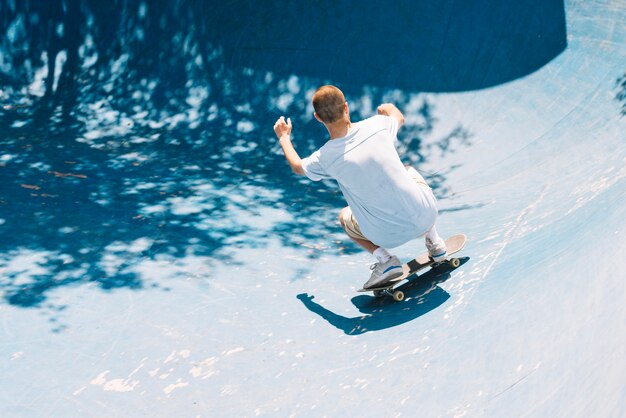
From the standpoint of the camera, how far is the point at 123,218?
6.18 metres

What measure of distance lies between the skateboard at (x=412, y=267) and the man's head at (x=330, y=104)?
1.18 m

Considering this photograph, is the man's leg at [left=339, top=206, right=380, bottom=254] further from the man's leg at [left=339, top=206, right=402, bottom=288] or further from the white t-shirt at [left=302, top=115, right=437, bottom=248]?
the white t-shirt at [left=302, top=115, right=437, bottom=248]

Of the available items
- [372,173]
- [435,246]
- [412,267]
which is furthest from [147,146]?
[372,173]

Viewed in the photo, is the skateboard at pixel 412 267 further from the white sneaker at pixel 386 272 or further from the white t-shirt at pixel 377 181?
the white t-shirt at pixel 377 181

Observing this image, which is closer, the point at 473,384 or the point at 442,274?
the point at 473,384

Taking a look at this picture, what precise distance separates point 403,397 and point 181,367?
4.60 feet

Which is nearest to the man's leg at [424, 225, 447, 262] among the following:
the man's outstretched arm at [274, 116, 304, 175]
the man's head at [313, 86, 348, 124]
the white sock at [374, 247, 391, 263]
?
the white sock at [374, 247, 391, 263]

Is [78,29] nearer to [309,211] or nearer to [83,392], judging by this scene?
[309,211]

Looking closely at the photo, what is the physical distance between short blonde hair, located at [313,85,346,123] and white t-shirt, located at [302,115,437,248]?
5.6 inches

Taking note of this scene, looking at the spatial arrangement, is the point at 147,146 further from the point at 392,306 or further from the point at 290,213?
the point at 392,306

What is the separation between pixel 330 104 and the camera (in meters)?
3.98

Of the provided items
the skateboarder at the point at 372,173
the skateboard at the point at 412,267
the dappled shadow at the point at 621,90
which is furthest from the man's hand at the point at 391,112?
the dappled shadow at the point at 621,90

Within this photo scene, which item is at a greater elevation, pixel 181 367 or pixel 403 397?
pixel 403 397

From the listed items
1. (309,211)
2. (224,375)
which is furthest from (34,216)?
(224,375)
